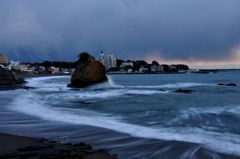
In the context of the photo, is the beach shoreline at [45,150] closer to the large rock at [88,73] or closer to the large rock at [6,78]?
the large rock at [88,73]

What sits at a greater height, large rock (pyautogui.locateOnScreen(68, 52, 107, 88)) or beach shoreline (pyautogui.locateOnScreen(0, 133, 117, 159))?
large rock (pyautogui.locateOnScreen(68, 52, 107, 88))

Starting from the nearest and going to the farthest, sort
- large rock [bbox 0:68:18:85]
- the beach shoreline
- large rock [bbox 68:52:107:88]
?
the beach shoreline, large rock [bbox 68:52:107:88], large rock [bbox 0:68:18:85]

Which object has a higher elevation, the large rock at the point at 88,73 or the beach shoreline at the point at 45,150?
the large rock at the point at 88,73

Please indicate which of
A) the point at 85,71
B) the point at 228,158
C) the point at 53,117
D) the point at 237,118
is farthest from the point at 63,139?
the point at 85,71

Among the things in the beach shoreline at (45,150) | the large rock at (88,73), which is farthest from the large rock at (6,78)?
the beach shoreline at (45,150)

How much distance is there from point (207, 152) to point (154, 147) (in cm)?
130

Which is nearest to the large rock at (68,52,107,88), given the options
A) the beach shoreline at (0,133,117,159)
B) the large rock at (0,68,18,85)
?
the large rock at (0,68,18,85)

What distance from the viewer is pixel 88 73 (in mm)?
46312

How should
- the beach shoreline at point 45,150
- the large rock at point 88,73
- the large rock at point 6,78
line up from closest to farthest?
the beach shoreline at point 45,150 → the large rock at point 88,73 → the large rock at point 6,78

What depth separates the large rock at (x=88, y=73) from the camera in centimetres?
4620

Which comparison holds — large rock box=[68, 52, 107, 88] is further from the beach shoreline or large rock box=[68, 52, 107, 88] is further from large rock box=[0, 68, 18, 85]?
the beach shoreline

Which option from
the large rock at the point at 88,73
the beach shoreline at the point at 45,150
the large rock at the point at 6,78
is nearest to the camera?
the beach shoreline at the point at 45,150

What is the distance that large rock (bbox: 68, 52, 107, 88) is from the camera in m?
46.2

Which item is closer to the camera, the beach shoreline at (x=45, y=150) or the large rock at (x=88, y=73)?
the beach shoreline at (x=45, y=150)
